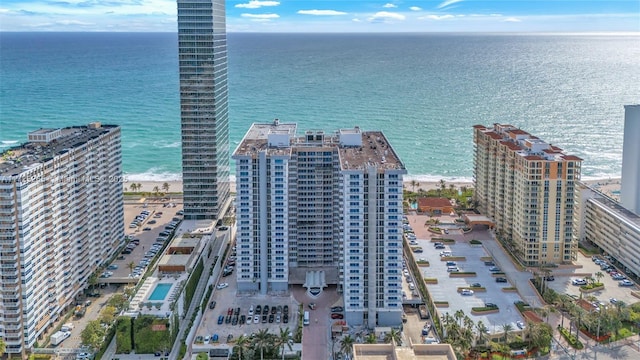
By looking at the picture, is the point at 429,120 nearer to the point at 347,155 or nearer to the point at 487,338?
the point at 347,155

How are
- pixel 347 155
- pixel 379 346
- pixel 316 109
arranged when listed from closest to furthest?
pixel 379 346
pixel 347 155
pixel 316 109

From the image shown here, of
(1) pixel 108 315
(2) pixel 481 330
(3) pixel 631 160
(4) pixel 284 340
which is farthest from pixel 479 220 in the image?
(1) pixel 108 315

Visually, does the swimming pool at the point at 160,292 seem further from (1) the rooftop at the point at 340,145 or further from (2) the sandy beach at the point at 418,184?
(2) the sandy beach at the point at 418,184

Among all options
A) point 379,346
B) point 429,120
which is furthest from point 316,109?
point 379,346

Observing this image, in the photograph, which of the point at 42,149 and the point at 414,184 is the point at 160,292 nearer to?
the point at 42,149

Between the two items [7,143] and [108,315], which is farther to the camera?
[7,143]
